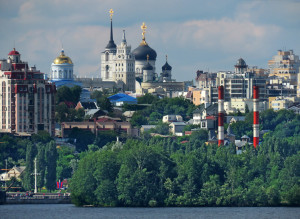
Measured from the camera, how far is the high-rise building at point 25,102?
155625 millimetres

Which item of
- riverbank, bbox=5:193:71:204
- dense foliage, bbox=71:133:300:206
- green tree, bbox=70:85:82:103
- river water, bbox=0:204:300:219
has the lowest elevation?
river water, bbox=0:204:300:219

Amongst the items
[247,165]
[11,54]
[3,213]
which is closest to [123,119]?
[11,54]

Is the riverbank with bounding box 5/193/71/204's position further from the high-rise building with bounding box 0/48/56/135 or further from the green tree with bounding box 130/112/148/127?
the green tree with bounding box 130/112/148/127

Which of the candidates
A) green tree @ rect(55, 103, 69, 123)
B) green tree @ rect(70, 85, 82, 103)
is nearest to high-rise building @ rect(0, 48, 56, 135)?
green tree @ rect(55, 103, 69, 123)

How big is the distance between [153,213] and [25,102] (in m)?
50.5

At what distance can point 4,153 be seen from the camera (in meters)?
142

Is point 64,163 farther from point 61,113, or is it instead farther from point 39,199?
point 61,113

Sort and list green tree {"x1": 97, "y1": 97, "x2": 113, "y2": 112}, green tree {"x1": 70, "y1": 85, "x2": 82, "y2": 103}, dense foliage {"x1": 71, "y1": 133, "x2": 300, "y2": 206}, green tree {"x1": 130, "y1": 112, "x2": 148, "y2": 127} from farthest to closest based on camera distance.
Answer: green tree {"x1": 70, "y1": 85, "x2": 82, "y2": 103} < green tree {"x1": 97, "y1": 97, "x2": 113, "y2": 112} < green tree {"x1": 130, "y1": 112, "x2": 148, "y2": 127} < dense foliage {"x1": 71, "y1": 133, "x2": 300, "y2": 206}

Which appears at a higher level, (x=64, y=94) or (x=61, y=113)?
(x=64, y=94)

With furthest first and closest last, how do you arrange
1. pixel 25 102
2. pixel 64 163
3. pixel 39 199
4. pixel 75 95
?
pixel 75 95 < pixel 25 102 < pixel 64 163 < pixel 39 199

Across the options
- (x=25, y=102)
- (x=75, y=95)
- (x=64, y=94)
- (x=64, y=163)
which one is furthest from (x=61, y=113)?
(x=64, y=163)

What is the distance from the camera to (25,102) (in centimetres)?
15562

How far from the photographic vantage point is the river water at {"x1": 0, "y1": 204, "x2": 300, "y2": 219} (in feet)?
346

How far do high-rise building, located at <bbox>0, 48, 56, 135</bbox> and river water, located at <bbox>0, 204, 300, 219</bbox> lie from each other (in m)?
42.3
